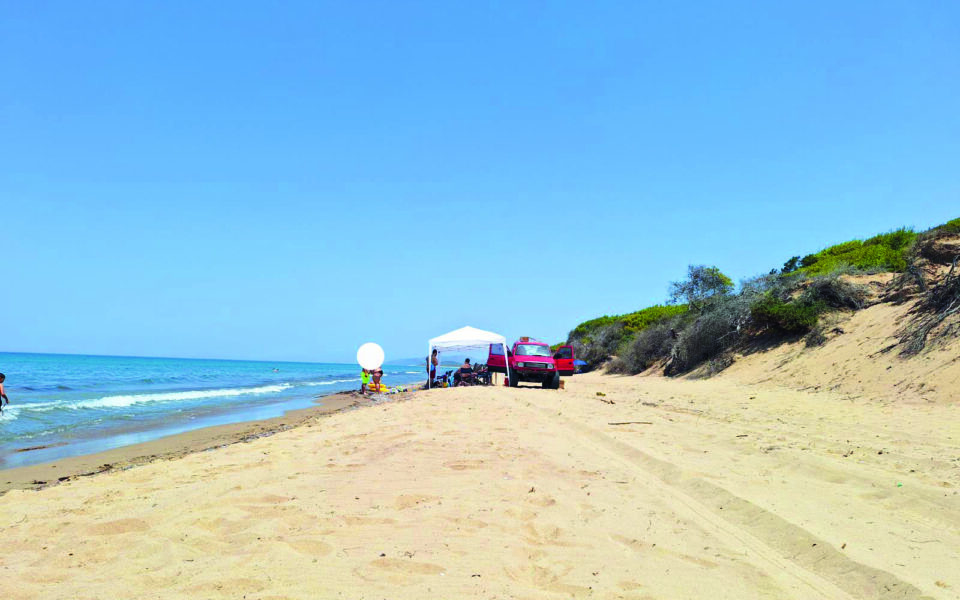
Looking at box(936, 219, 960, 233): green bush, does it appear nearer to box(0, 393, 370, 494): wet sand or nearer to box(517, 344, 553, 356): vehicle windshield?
box(517, 344, 553, 356): vehicle windshield

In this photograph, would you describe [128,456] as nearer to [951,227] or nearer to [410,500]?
[410,500]

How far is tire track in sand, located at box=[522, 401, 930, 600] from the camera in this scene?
2.88 metres

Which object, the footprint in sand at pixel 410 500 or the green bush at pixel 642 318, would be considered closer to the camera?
the footprint in sand at pixel 410 500

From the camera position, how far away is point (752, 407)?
10.8 m

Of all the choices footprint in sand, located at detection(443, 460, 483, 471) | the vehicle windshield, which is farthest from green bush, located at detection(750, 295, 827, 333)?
footprint in sand, located at detection(443, 460, 483, 471)

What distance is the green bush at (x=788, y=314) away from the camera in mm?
16234

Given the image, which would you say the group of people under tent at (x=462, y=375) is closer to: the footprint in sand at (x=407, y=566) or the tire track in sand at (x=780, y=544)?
the tire track in sand at (x=780, y=544)

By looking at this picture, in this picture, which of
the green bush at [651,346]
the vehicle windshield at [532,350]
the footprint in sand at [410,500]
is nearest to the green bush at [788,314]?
the green bush at [651,346]

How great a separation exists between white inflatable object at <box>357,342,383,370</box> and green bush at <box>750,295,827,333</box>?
12902mm

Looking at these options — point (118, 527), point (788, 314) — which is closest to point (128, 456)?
point (118, 527)

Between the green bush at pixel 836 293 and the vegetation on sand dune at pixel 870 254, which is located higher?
the vegetation on sand dune at pixel 870 254

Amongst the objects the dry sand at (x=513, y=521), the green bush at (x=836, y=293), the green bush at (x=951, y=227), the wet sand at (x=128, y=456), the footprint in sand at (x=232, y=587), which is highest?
the green bush at (x=951, y=227)

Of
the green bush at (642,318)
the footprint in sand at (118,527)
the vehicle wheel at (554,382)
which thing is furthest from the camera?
the green bush at (642,318)

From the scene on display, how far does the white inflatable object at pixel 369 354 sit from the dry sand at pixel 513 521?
35.9ft
